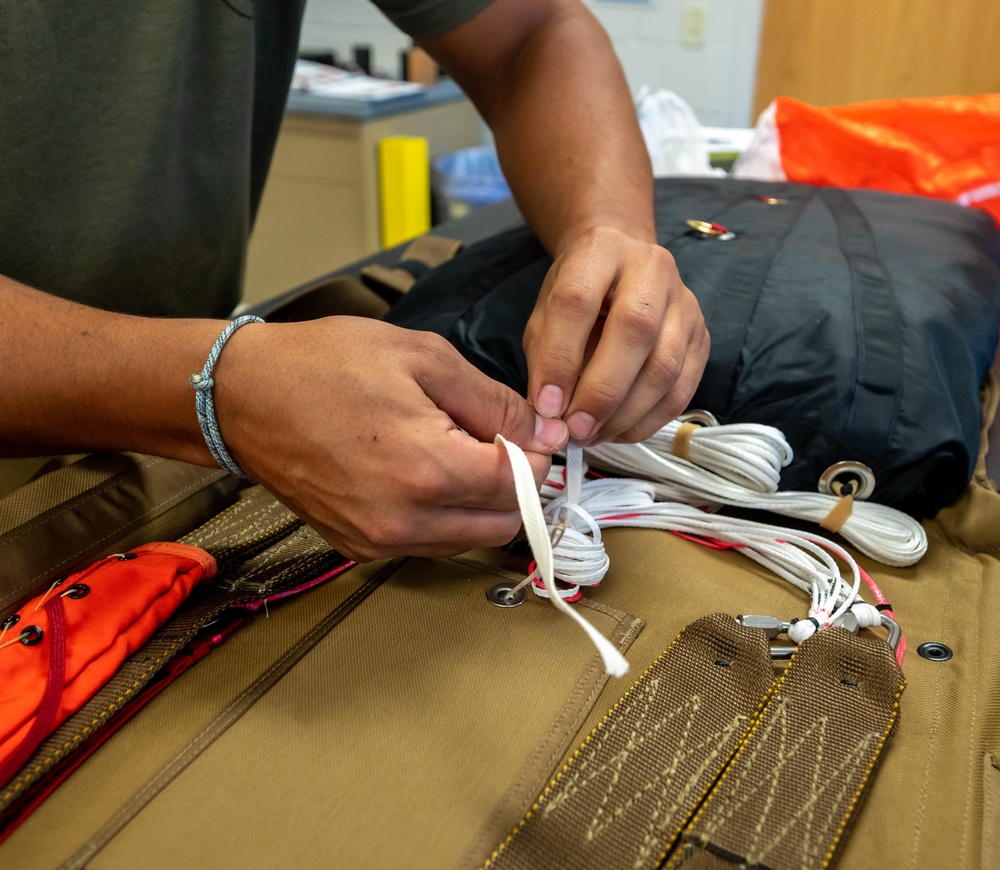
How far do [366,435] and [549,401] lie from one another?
0.15m

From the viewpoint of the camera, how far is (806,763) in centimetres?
47

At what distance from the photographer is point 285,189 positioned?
2.32 m

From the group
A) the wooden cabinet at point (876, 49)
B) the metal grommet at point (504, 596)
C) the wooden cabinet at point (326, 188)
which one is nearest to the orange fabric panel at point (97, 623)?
the metal grommet at point (504, 596)

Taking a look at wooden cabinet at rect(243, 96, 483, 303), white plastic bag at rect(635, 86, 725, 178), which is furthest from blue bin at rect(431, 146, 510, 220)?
white plastic bag at rect(635, 86, 725, 178)

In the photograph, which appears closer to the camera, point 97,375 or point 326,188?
point 97,375

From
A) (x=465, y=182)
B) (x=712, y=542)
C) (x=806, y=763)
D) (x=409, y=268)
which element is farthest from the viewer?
(x=465, y=182)

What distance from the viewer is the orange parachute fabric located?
1.12 meters

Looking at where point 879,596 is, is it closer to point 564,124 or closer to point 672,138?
point 564,124

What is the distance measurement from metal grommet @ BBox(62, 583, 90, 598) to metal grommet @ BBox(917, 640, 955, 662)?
54 centimetres

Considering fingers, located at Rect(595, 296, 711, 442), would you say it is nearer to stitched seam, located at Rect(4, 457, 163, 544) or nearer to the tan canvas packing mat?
the tan canvas packing mat

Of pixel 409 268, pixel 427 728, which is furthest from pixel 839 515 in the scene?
pixel 409 268

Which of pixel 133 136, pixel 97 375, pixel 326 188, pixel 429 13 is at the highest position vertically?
pixel 429 13

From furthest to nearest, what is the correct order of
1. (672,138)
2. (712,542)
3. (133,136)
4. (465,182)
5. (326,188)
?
(326,188) < (465,182) < (672,138) < (133,136) < (712,542)

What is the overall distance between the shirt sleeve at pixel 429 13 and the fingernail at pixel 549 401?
1.67 feet
